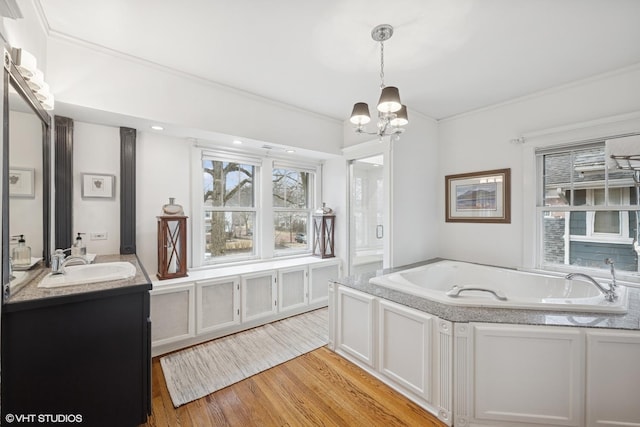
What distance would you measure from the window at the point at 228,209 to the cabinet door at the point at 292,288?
26.0 inches

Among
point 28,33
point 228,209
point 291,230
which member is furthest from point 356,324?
point 28,33

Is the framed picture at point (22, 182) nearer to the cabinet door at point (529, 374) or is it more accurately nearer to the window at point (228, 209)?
the window at point (228, 209)

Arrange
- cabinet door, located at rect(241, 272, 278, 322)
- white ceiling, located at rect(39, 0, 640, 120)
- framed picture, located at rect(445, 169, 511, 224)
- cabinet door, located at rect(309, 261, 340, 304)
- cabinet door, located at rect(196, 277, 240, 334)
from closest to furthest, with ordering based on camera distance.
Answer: white ceiling, located at rect(39, 0, 640, 120) < cabinet door, located at rect(196, 277, 240, 334) < cabinet door, located at rect(241, 272, 278, 322) < framed picture, located at rect(445, 169, 511, 224) < cabinet door, located at rect(309, 261, 340, 304)

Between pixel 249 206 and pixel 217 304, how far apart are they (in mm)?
1338

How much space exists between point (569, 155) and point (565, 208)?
0.54 m

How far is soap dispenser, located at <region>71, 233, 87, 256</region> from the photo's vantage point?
215cm

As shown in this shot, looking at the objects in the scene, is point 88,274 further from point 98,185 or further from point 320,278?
point 320,278

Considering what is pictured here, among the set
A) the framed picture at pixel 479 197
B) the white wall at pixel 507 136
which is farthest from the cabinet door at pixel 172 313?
the framed picture at pixel 479 197

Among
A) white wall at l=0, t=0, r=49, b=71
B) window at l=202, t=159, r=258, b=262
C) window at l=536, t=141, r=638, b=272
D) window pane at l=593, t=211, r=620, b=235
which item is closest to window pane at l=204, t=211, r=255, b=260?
window at l=202, t=159, r=258, b=262

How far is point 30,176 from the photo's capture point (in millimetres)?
1676

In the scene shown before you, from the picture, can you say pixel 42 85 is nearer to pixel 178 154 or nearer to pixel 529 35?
pixel 178 154

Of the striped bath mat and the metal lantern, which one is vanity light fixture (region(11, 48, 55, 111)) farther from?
the metal lantern

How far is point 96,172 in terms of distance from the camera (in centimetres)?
242

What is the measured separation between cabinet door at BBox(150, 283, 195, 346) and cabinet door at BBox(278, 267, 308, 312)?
3.28ft
